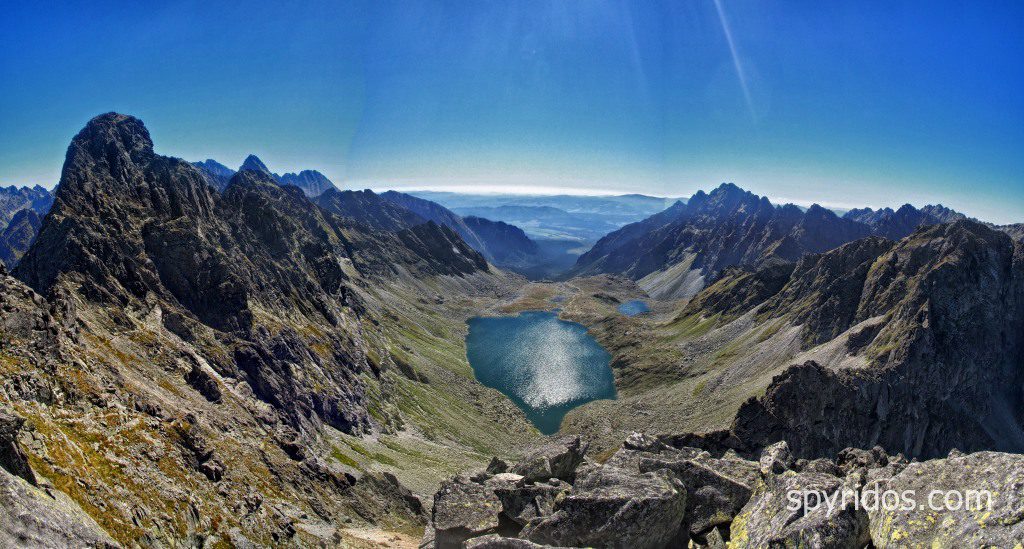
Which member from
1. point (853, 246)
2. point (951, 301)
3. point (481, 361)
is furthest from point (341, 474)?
point (853, 246)

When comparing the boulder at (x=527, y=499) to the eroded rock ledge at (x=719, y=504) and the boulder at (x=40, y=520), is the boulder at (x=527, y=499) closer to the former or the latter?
the eroded rock ledge at (x=719, y=504)

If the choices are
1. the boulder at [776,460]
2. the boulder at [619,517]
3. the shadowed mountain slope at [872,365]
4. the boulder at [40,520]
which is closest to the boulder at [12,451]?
Answer: the boulder at [40,520]

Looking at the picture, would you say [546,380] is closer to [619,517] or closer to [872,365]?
[872,365]

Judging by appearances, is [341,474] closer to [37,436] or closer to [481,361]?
[37,436]

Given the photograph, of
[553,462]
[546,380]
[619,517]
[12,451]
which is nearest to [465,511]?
[553,462]

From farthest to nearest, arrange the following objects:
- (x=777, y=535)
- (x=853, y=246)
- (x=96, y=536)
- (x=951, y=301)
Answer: (x=853, y=246) → (x=951, y=301) → (x=96, y=536) → (x=777, y=535)

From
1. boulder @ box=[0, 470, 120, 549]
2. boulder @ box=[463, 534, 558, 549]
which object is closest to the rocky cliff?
boulder @ box=[0, 470, 120, 549]
